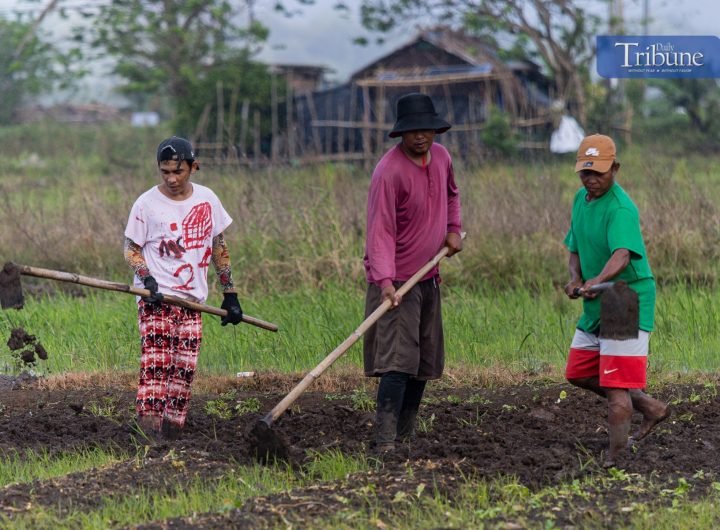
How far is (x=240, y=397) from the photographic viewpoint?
716 cm

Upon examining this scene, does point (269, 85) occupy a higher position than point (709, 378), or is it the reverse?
point (269, 85)

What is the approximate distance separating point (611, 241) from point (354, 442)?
1703 mm

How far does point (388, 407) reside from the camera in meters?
5.74

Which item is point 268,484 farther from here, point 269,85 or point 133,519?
point 269,85

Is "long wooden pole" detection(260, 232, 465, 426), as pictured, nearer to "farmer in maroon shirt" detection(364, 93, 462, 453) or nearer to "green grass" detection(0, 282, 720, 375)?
"farmer in maroon shirt" detection(364, 93, 462, 453)

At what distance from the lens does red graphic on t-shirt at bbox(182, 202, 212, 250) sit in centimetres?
591

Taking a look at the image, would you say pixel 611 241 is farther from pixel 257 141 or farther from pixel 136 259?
pixel 257 141

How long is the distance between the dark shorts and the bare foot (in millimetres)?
1007

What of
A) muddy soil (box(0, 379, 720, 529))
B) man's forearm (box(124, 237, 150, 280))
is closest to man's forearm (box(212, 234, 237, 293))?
man's forearm (box(124, 237, 150, 280))

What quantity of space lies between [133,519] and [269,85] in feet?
67.6

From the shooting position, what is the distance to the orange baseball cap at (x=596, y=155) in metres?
5.19

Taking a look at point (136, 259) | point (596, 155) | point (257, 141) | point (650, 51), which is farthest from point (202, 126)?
point (596, 155)

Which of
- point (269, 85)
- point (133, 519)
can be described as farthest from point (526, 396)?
point (269, 85)

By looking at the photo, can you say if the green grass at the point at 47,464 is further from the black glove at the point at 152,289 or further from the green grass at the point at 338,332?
the green grass at the point at 338,332
